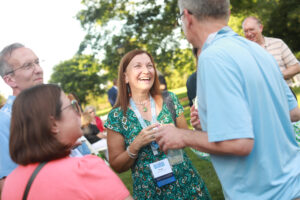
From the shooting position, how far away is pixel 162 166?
8.50 feet

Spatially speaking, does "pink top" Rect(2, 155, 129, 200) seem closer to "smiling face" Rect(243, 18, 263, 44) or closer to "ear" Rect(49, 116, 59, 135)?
"ear" Rect(49, 116, 59, 135)

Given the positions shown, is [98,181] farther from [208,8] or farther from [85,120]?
[85,120]

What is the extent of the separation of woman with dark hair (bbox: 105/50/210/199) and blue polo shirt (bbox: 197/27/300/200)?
104 cm

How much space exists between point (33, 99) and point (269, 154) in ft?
4.36

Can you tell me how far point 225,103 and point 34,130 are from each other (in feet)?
3.36

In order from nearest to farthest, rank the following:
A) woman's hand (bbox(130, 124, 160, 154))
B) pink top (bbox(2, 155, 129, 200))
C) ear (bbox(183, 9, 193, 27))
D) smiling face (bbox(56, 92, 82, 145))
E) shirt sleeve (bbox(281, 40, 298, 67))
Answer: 1. pink top (bbox(2, 155, 129, 200))
2. smiling face (bbox(56, 92, 82, 145))
3. ear (bbox(183, 9, 193, 27))
4. woman's hand (bbox(130, 124, 160, 154))
5. shirt sleeve (bbox(281, 40, 298, 67))

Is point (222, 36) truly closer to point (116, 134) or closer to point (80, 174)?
point (80, 174)

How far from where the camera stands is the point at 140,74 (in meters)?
3.02

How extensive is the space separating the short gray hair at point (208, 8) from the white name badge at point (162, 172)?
142 cm

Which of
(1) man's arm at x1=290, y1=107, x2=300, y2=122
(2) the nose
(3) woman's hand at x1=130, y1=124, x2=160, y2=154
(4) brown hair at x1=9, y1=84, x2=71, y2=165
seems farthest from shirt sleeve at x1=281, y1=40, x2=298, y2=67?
(4) brown hair at x1=9, y1=84, x2=71, y2=165

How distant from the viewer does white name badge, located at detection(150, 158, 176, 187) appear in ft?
8.40

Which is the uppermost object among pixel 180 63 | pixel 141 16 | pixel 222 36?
pixel 141 16

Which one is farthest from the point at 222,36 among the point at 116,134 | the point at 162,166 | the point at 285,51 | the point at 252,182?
the point at 285,51

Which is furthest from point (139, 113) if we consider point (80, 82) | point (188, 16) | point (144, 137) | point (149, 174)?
point (80, 82)
